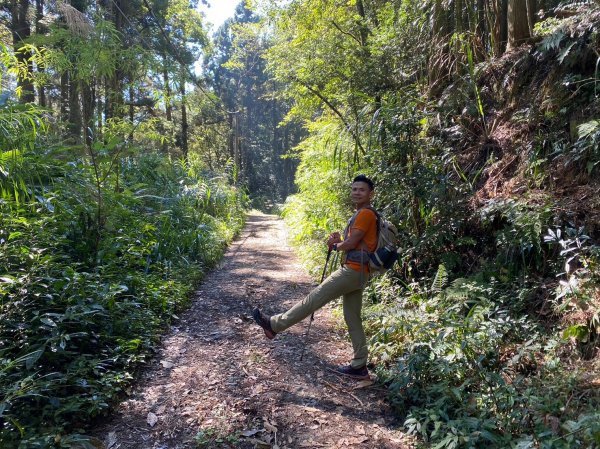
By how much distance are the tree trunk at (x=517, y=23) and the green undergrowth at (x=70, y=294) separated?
6030 mm

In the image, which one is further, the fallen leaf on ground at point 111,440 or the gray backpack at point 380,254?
the gray backpack at point 380,254

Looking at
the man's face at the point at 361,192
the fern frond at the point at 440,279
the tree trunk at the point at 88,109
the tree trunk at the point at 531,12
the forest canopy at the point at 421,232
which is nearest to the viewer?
the forest canopy at the point at 421,232

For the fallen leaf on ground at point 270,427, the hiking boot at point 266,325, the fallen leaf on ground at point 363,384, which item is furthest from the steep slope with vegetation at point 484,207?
the hiking boot at point 266,325

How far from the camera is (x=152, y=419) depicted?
10.2 feet

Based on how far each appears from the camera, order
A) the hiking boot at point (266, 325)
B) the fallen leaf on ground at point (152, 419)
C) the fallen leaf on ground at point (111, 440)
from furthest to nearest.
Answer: the hiking boot at point (266, 325) → the fallen leaf on ground at point (152, 419) → the fallen leaf on ground at point (111, 440)

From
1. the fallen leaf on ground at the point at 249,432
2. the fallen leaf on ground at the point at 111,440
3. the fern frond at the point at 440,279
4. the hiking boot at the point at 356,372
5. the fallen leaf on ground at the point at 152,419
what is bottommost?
the hiking boot at the point at 356,372

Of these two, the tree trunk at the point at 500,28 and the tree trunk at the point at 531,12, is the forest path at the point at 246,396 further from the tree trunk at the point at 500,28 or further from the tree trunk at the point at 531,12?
the tree trunk at the point at 531,12

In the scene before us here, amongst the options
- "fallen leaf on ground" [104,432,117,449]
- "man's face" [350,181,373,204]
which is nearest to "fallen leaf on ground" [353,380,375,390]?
"man's face" [350,181,373,204]

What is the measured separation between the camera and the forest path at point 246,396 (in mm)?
2961

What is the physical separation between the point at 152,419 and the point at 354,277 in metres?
2.10

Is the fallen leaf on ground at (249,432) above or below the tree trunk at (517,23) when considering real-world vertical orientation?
below

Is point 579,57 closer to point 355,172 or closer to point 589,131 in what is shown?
point 589,131

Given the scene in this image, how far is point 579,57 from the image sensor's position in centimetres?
462

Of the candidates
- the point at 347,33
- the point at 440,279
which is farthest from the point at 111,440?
the point at 347,33
